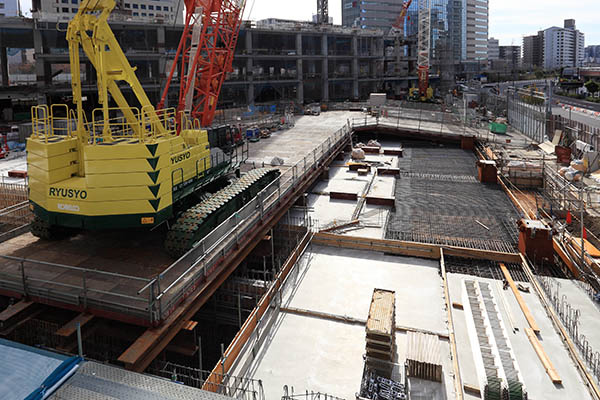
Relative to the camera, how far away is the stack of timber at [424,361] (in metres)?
10.6

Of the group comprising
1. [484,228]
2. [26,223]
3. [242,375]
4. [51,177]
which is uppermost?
[51,177]

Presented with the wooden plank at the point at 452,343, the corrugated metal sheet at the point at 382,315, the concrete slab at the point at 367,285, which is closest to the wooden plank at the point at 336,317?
the concrete slab at the point at 367,285

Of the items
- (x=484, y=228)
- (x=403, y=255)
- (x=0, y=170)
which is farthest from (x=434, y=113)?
(x=0, y=170)

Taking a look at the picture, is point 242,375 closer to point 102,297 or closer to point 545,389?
point 102,297

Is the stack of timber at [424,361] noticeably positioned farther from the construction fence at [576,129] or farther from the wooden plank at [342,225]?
the construction fence at [576,129]

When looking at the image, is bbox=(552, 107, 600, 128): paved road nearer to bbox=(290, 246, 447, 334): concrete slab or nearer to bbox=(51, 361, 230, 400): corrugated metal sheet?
bbox=(290, 246, 447, 334): concrete slab

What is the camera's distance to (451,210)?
22.9 meters

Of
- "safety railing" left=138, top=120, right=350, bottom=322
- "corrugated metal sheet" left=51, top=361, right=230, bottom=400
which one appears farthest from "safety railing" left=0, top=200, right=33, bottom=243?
"corrugated metal sheet" left=51, top=361, right=230, bottom=400

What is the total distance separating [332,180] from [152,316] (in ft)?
66.0

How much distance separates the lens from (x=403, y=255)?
18.3 m

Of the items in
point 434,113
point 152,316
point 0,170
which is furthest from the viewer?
point 434,113

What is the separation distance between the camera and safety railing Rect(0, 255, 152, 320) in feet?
33.4

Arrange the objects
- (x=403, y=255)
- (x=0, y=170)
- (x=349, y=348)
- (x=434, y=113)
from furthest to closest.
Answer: (x=434, y=113) < (x=0, y=170) < (x=403, y=255) < (x=349, y=348)

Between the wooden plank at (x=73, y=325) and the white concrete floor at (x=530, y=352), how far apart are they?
8.85 metres
